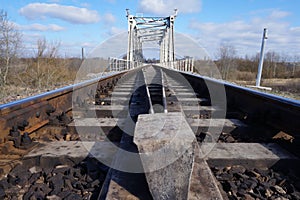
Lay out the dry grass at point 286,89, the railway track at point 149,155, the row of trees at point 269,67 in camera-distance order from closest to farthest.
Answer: the railway track at point 149,155 < the dry grass at point 286,89 < the row of trees at point 269,67

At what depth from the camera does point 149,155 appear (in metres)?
1.18

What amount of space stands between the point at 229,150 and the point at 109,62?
10.9 meters

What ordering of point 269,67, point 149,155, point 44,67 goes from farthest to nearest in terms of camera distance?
point 269,67 → point 44,67 → point 149,155

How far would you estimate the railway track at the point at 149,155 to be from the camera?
1.20 metres

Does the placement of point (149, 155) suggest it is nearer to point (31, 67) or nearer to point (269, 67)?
point (31, 67)

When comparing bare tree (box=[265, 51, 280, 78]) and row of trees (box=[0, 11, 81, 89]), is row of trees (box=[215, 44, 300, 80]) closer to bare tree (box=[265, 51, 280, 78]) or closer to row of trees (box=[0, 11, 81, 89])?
bare tree (box=[265, 51, 280, 78])

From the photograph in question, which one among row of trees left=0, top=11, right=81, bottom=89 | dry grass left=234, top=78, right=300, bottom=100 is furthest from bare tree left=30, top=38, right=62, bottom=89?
dry grass left=234, top=78, right=300, bottom=100

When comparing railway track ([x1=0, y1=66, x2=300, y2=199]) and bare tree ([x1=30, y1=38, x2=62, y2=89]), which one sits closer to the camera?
railway track ([x1=0, y1=66, x2=300, y2=199])

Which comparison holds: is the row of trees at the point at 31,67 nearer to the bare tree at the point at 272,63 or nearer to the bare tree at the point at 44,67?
the bare tree at the point at 44,67

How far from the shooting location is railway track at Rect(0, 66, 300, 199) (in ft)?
3.94

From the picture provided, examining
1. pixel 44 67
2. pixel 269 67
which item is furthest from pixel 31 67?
pixel 269 67

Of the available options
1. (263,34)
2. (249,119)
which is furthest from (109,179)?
(263,34)

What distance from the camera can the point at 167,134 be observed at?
3.90ft

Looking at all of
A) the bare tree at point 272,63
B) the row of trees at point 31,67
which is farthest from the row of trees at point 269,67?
the row of trees at point 31,67
